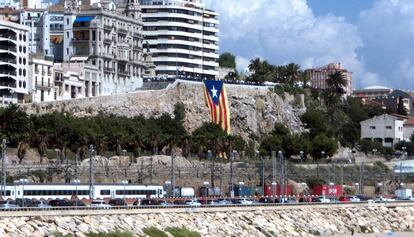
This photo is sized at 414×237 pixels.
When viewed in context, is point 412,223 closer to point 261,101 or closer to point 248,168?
point 248,168

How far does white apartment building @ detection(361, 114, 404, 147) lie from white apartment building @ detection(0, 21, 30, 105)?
6521 centimetres

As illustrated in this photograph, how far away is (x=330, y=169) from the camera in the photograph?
6348 inches

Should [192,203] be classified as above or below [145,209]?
below

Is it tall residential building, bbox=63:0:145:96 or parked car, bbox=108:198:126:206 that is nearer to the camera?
parked car, bbox=108:198:126:206

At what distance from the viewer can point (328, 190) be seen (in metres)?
143

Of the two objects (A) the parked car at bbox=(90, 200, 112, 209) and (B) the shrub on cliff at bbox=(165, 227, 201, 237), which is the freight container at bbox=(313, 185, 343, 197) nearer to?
(A) the parked car at bbox=(90, 200, 112, 209)

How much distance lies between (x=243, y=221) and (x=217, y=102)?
2925 inches

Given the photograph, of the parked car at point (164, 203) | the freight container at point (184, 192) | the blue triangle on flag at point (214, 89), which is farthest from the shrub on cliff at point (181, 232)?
the blue triangle on flag at point (214, 89)

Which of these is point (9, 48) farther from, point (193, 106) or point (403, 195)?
point (403, 195)

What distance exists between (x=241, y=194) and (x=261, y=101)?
43.9 m

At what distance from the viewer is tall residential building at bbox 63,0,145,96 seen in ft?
535

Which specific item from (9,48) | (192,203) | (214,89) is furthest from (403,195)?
(192,203)

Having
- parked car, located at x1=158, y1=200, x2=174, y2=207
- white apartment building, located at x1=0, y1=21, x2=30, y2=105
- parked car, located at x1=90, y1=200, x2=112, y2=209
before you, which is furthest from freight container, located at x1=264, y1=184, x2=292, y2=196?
parked car, located at x1=90, y1=200, x2=112, y2=209

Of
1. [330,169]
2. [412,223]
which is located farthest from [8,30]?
[412,223]
